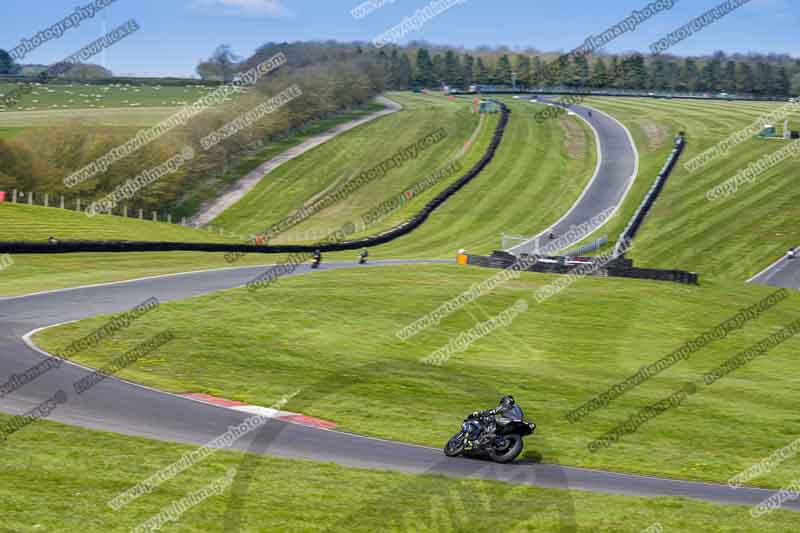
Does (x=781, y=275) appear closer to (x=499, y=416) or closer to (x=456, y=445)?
(x=499, y=416)

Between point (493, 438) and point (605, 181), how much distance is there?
69679 mm

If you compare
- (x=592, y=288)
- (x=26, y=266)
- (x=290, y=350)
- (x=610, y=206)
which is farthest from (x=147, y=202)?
(x=290, y=350)

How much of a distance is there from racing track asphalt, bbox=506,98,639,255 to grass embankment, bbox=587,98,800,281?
1237 millimetres

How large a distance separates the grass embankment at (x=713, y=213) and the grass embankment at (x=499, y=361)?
1839 cm

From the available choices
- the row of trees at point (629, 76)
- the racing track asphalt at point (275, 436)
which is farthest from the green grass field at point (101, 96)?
the racing track asphalt at point (275, 436)

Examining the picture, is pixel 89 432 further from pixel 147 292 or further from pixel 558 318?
pixel 558 318

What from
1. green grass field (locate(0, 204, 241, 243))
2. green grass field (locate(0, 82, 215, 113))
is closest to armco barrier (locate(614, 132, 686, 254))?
green grass field (locate(0, 204, 241, 243))

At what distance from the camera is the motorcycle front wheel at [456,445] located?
18109mm

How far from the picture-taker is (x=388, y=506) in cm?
1426

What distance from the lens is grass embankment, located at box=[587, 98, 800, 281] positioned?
61031 millimetres

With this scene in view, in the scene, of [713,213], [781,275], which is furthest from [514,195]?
[781,275]

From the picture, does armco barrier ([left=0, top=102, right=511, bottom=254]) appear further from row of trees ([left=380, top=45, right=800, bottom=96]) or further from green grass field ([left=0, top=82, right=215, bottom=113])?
row of trees ([left=380, top=45, right=800, bottom=96])

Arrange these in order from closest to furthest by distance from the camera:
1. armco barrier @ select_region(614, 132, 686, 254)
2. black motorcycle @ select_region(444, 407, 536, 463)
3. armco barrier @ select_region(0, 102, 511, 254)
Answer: black motorcycle @ select_region(444, 407, 536, 463)
armco barrier @ select_region(0, 102, 511, 254)
armco barrier @ select_region(614, 132, 686, 254)

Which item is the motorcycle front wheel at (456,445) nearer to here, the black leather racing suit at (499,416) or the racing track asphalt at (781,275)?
the black leather racing suit at (499,416)
